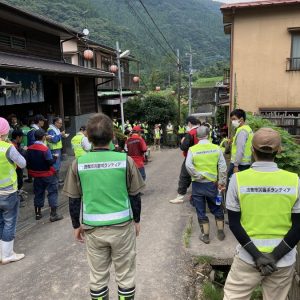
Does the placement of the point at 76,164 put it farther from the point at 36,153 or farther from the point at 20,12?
the point at 20,12

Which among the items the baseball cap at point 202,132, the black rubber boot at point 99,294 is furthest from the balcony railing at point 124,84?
the black rubber boot at point 99,294

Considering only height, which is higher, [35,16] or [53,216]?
[35,16]

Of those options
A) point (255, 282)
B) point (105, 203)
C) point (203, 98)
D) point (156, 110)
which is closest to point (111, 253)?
point (105, 203)

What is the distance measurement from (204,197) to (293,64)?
10.2m

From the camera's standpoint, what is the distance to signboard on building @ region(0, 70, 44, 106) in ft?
33.6

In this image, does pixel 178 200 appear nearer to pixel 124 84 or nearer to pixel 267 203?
pixel 267 203

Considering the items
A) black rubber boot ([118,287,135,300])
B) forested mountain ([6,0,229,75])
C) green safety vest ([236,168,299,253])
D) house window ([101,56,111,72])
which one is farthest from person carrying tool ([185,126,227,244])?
forested mountain ([6,0,229,75])

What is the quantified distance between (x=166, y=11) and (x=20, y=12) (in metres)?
111

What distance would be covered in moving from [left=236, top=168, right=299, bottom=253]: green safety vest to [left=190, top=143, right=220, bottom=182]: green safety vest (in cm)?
264

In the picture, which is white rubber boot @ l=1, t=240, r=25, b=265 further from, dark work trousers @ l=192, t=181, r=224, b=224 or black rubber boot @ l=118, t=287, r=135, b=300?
dark work trousers @ l=192, t=181, r=224, b=224

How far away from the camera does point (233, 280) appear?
2678 millimetres

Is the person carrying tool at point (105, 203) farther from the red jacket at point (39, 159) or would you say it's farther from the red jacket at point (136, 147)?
the red jacket at point (136, 147)

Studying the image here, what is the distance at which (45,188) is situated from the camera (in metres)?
6.41

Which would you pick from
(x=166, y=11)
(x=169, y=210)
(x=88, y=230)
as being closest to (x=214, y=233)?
(x=169, y=210)
